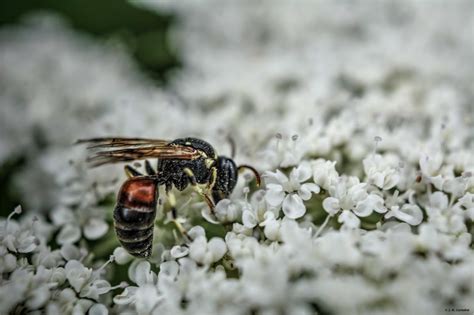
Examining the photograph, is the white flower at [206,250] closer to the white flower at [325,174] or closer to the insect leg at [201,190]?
the insect leg at [201,190]

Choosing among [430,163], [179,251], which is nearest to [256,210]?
[179,251]

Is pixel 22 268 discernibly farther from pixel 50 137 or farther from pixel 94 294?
pixel 50 137

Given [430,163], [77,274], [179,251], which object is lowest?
[77,274]

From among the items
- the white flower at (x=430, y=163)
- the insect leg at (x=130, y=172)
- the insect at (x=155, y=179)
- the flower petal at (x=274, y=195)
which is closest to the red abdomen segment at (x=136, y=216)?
the insect at (x=155, y=179)

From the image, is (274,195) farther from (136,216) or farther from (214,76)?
(214,76)

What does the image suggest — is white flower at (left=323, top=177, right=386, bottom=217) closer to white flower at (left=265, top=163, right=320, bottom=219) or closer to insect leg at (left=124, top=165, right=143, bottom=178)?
white flower at (left=265, top=163, right=320, bottom=219)

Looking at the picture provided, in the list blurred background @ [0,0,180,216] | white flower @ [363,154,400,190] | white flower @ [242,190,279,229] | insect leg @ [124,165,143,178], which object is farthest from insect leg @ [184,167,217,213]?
blurred background @ [0,0,180,216]


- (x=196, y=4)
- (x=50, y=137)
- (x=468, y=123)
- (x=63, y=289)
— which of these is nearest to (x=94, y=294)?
(x=63, y=289)
